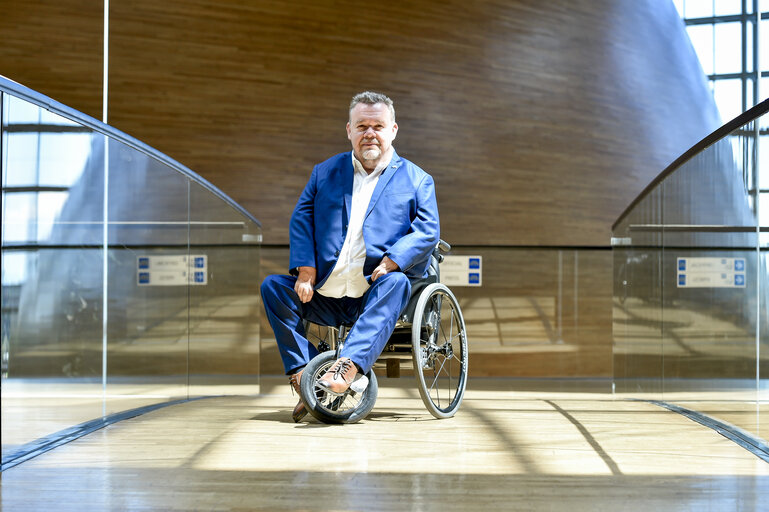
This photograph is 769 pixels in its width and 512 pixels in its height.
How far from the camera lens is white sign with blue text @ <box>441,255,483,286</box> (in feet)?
21.7

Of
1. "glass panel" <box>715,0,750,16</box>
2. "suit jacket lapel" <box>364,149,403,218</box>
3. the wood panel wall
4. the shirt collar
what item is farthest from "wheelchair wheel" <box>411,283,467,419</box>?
"glass panel" <box>715,0,750,16</box>

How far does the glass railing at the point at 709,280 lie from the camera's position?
2.21 m

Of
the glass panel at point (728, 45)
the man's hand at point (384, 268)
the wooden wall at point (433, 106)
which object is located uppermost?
the glass panel at point (728, 45)

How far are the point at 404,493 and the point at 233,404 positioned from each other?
1.74m

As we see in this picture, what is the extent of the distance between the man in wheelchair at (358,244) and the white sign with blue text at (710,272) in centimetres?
90

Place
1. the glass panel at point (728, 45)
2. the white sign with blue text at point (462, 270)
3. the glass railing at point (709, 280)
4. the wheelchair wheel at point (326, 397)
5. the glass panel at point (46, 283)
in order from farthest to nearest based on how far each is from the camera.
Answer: the glass panel at point (728, 45), the white sign with blue text at point (462, 270), the wheelchair wheel at point (326, 397), the glass railing at point (709, 280), the glass panel at point (46, 283)

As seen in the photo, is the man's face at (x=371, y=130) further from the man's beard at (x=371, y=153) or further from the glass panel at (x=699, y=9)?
the glass panel at (x=699, y=9)

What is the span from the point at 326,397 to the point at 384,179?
0.72 metres

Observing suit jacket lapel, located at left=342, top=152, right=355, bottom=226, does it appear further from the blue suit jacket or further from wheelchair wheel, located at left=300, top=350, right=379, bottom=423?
wheelchair wheel, located at left=300, top=350, right=379, bottom=423

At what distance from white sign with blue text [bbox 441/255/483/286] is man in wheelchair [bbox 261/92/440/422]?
395 cm

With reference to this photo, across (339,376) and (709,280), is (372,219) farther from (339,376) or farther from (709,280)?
(709,280)

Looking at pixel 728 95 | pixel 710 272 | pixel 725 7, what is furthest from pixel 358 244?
pixel 725 7

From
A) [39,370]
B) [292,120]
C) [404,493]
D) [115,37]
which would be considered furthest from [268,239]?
[404,493]

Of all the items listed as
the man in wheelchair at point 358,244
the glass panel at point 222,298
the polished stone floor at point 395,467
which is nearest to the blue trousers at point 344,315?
the man in wheelchair at point 358,244
